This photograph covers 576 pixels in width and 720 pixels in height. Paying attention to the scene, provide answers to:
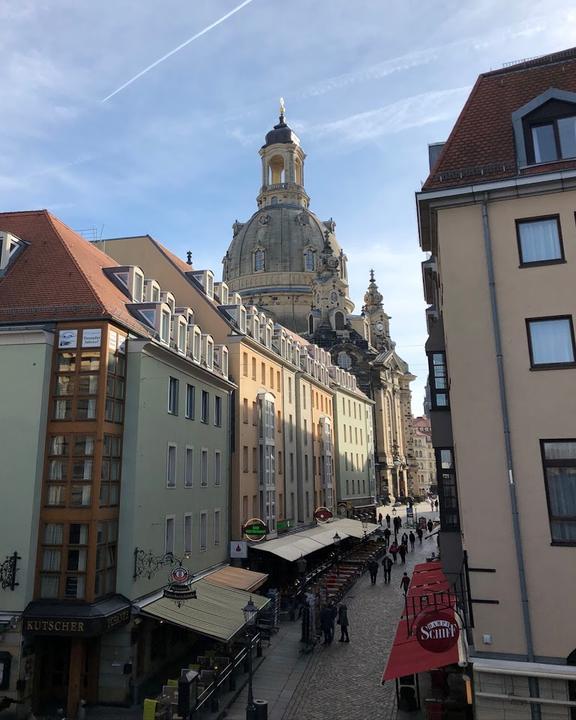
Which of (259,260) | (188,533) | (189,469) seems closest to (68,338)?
(189,469)

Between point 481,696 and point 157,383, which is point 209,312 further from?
point 481,696

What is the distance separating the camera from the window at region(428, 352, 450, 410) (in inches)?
743

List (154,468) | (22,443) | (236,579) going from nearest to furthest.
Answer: (22,443) → (154,468) → (236,579)

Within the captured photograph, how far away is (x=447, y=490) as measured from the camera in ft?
61.1

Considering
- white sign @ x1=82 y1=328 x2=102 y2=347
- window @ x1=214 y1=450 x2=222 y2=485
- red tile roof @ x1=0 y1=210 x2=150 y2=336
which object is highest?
red tile roof @ x1=0 y1=210 x2=150 y2=336

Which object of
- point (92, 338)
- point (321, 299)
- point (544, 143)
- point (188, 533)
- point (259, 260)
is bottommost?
point (188, 533)

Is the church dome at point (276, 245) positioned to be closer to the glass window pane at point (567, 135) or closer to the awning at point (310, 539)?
the awning at point (310, 539)

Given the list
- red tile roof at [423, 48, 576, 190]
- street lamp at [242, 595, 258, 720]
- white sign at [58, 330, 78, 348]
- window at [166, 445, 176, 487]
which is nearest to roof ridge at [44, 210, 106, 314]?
white sign at [58, 330, 78, 348]

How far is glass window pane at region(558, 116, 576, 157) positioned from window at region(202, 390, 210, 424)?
18111 mm

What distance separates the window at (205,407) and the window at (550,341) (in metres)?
16.9

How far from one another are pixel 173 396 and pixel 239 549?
9.32 metres

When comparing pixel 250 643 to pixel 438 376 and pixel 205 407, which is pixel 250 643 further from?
pixel 205 407

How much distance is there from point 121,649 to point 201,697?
11.1ft

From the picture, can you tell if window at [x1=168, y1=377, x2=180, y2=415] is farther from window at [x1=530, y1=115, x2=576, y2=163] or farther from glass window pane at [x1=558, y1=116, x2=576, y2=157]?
glass window pane at [x1=558, y1=116, x2=576, y2=157]
